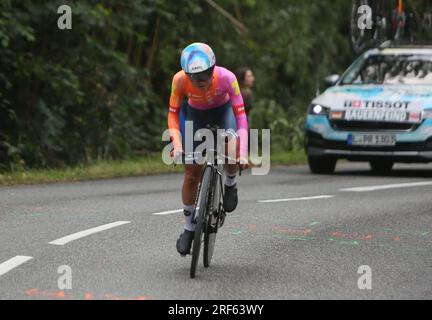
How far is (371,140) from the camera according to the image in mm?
17281

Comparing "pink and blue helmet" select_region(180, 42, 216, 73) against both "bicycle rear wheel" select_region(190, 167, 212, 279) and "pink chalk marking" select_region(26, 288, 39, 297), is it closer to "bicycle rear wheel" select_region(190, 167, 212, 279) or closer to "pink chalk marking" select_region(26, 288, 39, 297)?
"bicycle rear wheel" select_region(190, 167, 212, 279)

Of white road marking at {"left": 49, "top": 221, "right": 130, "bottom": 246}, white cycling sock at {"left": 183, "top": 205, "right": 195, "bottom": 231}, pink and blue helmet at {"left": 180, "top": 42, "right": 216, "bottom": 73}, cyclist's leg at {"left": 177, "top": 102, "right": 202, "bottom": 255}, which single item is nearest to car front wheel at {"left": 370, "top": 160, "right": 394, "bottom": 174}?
white road marking at {"left": 49, "top": 221, "right": 130, "bottom": 246}

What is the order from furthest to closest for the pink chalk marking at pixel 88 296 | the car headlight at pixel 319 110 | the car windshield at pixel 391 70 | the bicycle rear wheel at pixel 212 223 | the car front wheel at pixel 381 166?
the car front wheel at pixel 381 166 → the car windshield at pixel 391 70 → the car headlight at pixel 319 110 → the bicycle rear wheel at pixel 212 223 → the pink chalk marking at pixel 88 296

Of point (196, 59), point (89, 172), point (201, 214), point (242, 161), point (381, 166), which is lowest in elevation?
point (381, 166)

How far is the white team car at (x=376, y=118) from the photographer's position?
17.1 metres

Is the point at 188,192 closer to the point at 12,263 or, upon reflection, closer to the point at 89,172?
the point at 12,263

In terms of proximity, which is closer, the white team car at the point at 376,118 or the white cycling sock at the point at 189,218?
the white cycling sock at the point at 189,218

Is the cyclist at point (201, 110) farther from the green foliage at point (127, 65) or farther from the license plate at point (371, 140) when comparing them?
the license plate at point (371, 140)

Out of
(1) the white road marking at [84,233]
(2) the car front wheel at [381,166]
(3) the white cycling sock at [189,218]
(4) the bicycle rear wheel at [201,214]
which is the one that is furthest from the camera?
(2) the car front wheel at [381,166]

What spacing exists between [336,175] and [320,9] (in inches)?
440

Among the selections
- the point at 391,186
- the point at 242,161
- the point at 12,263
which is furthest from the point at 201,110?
the point at 391,186

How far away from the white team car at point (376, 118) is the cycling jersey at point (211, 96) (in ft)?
27.8

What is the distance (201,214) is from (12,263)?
1.45 m

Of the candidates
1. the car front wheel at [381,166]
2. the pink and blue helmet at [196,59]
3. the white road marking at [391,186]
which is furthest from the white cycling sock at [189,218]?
the car front wheel at [381,166]
